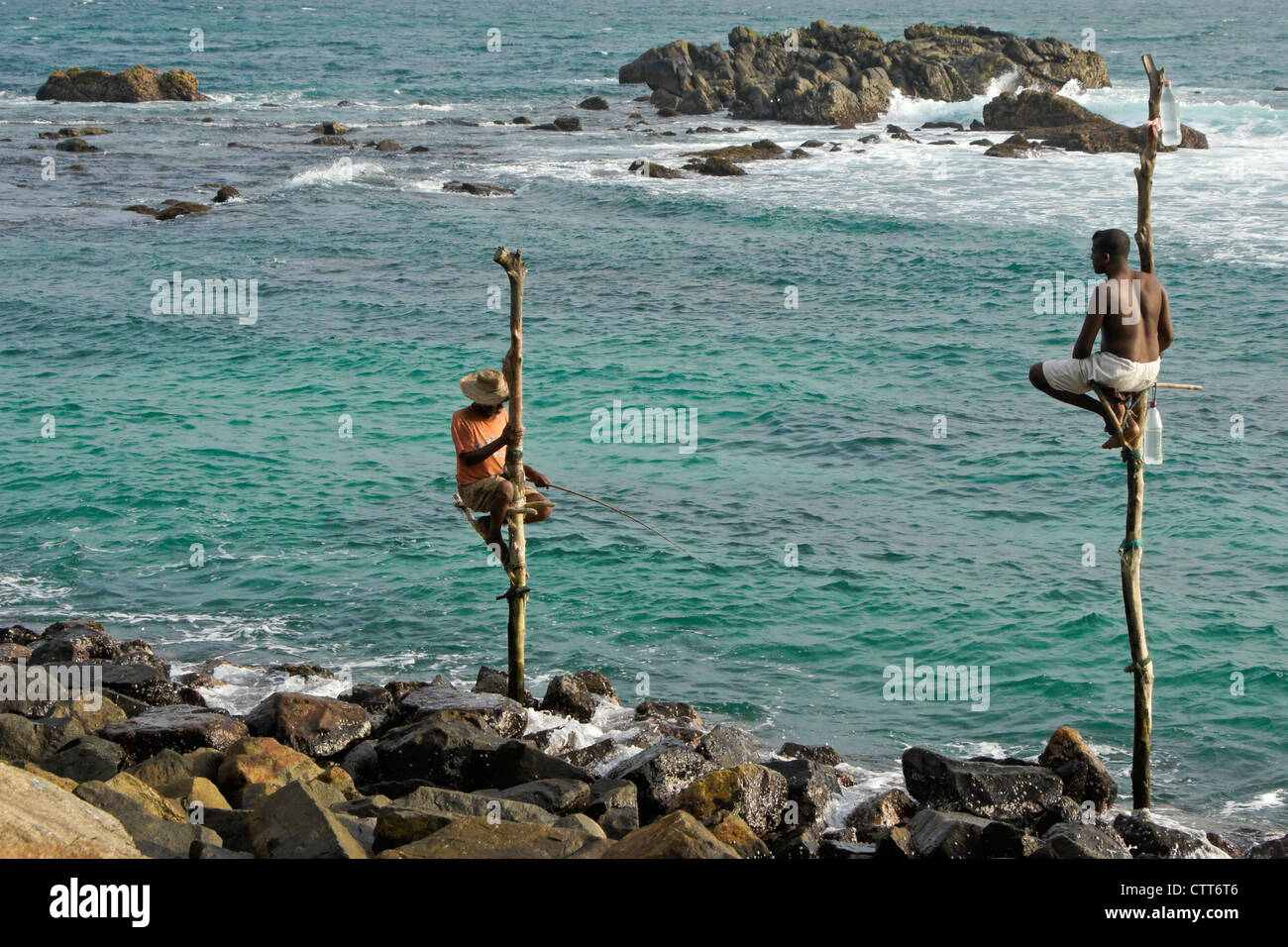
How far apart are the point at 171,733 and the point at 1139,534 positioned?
8610mm

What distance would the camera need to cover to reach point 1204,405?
24188 millimetres

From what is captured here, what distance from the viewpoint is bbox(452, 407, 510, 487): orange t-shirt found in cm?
1184

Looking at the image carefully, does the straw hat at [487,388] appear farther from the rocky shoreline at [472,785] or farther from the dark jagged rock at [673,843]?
the dark jagged rock at [673,843]

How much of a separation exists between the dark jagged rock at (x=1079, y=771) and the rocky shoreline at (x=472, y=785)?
0.06 ft

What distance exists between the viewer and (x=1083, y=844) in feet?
32.6

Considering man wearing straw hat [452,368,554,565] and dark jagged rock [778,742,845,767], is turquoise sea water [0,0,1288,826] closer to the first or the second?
dark jagged rock [778,742,845,767]

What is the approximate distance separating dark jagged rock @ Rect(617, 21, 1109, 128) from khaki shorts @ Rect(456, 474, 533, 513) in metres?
50.1

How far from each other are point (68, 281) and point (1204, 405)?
26363 mm

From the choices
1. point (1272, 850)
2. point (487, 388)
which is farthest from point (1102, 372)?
point (487, 388)

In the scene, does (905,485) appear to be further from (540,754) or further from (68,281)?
(68,281)

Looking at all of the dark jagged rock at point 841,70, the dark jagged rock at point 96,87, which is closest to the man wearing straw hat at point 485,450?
the dark jagged rock at point 841,70

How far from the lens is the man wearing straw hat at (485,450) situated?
11648mm
